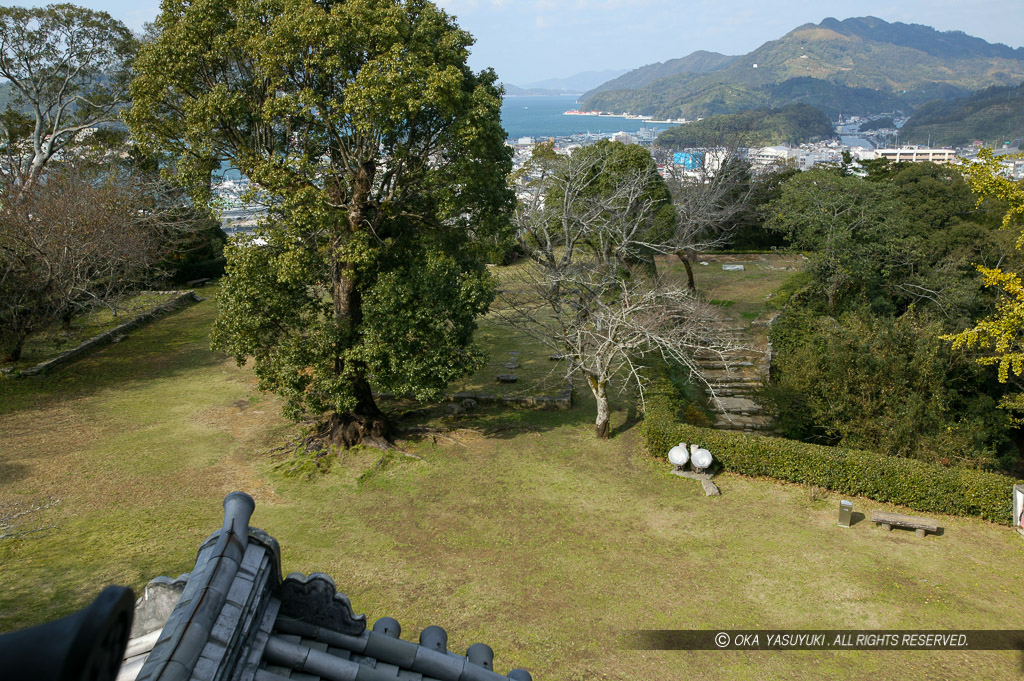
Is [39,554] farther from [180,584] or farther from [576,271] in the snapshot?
[576,271]

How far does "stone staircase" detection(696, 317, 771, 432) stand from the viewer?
664 inches

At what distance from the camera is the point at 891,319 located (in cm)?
1647

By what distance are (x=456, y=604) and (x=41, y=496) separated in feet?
27.3

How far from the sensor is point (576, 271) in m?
17.4

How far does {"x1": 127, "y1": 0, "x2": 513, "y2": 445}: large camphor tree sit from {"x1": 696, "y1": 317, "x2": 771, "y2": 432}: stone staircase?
6.85 metres

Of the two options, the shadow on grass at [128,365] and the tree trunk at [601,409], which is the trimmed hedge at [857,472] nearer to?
the tree trunk at [601,409]

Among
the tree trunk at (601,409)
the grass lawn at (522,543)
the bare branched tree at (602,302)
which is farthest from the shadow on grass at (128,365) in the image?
the tree trunk at (601,409)

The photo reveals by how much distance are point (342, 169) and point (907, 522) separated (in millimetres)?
12498

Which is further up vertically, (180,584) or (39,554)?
(180,584)

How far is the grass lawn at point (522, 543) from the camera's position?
9.37 meters

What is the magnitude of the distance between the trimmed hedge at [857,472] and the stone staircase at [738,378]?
161 centimetres

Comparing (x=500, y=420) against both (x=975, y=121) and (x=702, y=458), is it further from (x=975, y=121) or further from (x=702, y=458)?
(x=975, y=121)

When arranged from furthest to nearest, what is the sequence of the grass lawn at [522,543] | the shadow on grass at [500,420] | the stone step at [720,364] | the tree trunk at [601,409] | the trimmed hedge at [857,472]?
the stone step at [720,364], the shadow on grass at [500,420], the tree trunk at [601,409], the trimmed hedge at [857,472], the grass lawn at [522,543]

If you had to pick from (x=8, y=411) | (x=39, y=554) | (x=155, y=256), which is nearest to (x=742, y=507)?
(x=39, y=554)
